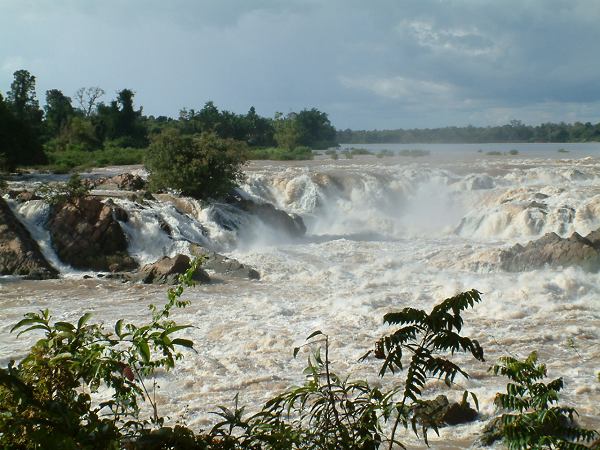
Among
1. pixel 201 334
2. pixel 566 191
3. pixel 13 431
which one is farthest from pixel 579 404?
pixel 566 191

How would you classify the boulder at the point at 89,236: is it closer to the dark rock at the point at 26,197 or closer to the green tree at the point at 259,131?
the dark rock at the point at 26,197

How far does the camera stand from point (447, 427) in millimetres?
6379

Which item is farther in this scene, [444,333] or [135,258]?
[135,258]

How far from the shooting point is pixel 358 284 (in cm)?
1324

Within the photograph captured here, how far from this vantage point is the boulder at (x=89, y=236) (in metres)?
15.0

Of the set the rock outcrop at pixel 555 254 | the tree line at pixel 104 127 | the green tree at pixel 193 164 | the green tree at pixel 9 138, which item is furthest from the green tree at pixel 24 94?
the rock outcrop at pixel 555 254

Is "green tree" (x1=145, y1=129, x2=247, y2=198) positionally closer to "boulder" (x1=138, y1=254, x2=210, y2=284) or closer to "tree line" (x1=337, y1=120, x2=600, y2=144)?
"boulder" (x1=138, y1=254, x2=210, y2=284)

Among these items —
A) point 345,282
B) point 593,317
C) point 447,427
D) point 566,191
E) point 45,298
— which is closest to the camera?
point 447,427

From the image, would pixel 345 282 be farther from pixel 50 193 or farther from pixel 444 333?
pixel 444 333

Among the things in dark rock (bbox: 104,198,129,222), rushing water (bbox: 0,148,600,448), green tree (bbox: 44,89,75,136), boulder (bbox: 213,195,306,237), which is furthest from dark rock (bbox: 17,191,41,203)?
green tree (bbox: 44,89,75,136)

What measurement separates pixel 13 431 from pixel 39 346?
1.95 ft

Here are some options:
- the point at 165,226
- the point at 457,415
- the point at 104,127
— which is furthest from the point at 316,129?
the point at 457,415

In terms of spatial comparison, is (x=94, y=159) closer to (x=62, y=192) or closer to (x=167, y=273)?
(x=62, y=192)

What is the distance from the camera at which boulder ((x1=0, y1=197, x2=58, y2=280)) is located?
13812mm
